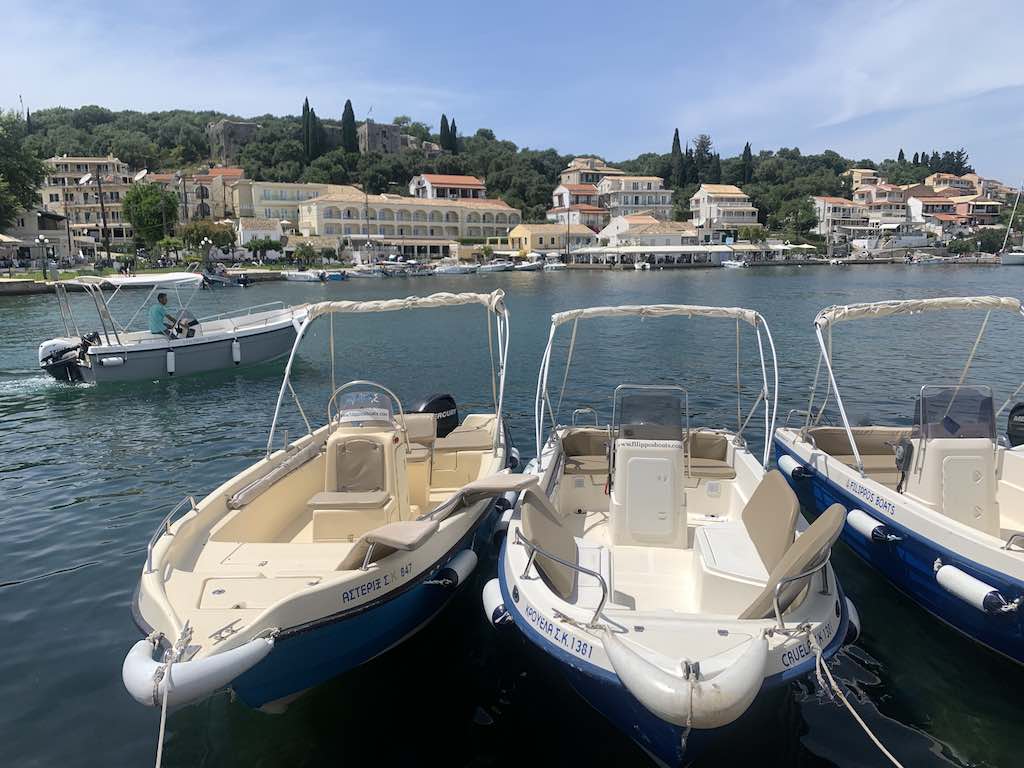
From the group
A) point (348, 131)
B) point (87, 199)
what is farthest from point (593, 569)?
point (348, 131)

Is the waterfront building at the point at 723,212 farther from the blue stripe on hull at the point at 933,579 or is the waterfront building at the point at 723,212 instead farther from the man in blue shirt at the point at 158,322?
the blue stripe on hull at the point at 933,579

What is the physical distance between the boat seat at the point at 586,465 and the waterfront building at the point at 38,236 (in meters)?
78.5

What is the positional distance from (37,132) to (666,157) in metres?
136

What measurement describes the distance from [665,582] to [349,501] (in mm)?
3339

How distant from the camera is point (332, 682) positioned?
648cm

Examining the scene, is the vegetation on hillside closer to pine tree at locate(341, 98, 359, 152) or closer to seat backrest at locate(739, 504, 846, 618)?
pine tree at locate(341, 98, 359, 152)

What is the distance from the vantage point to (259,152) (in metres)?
131

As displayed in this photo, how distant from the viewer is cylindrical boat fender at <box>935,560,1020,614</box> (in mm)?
5875

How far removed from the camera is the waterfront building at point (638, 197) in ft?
409

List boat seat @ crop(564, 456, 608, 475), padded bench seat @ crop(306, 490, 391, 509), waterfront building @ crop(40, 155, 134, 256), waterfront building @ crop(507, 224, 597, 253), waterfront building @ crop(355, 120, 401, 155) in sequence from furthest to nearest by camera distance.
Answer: waterfront building @ crop(355, 120, 401, 155), waterfront building @ crop(507, 224, 597, 253), waterfront building @ crop(40, 155, 134, 256), boat seat @ crop(564, 456, 608, 475), padded bench seat @ crop(306, 490, 391, 509)

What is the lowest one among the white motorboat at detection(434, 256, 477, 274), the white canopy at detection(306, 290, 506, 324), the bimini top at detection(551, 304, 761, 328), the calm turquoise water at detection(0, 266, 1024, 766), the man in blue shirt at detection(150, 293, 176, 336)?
the calm turquoise water at detection(0, 266, 1024, 766)

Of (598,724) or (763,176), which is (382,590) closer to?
(598,724)

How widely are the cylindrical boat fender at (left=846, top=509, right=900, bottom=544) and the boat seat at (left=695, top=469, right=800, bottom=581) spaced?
1.81 meters

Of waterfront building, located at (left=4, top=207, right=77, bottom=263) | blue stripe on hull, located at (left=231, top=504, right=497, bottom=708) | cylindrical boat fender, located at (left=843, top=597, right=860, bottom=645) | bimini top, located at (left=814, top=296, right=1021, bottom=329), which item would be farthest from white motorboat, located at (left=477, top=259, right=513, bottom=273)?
cylindrical boat fender, located at (left=843, top=597, right=860, bottom=645)
